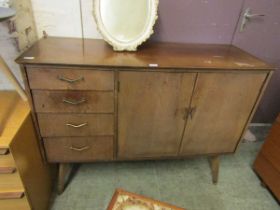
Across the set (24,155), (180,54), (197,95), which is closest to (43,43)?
(24,155)

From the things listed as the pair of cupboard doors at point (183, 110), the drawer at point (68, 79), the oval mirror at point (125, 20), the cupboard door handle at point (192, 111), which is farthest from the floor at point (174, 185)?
the oval mirror at point (125, 20)

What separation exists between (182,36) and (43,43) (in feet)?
2.76

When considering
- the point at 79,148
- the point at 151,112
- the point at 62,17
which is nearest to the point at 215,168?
the point at 151,112

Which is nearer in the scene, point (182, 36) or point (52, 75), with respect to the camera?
point (52, 75)

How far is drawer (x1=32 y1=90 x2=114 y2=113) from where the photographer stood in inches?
37.8

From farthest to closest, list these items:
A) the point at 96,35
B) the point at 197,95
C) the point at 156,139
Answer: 1. the point at 96,35
2. the point at 156,139
3. the point at 197,95

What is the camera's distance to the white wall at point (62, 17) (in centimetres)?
117

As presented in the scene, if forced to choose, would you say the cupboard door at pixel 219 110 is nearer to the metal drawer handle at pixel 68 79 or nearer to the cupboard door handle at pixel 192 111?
the cupboard door handle at pixel 192 111

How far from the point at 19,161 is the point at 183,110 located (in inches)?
31.8

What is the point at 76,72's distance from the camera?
0.93 metres

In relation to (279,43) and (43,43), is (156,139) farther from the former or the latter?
(279,43)

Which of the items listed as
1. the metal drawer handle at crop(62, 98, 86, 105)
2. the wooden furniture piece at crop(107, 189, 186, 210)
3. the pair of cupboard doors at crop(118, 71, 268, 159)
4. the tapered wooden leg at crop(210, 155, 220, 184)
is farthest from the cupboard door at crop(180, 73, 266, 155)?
the metal drawer handle at crop(62, 98, 86, 105)

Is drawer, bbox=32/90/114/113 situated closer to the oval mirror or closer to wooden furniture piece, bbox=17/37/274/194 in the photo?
wooden furniture piece, bbox=17/37/274/194

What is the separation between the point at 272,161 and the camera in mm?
1364
